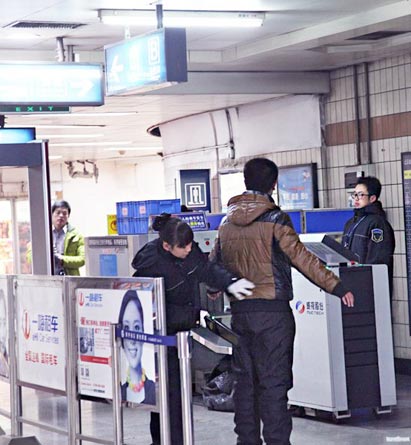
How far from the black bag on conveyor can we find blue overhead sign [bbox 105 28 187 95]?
242cm

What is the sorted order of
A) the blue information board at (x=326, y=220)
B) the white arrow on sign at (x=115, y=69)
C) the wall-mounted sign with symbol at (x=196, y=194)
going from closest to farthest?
1. the white arrow on sign at (x=115, y=69)
2. the blue information board at (x=326, y=220)
3. the wall-mounted sign with symbol at (x=196, y=194)

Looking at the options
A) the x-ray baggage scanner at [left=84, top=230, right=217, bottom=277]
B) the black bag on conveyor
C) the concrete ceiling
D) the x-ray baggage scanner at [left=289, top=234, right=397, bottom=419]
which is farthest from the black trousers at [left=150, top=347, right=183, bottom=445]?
the concrete ceiling

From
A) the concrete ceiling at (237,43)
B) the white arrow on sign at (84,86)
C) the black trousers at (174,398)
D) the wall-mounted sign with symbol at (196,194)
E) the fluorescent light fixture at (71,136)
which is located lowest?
the black trousers at (174,398)

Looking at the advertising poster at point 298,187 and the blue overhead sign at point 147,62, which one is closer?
the blue overhead sign at point 147,62

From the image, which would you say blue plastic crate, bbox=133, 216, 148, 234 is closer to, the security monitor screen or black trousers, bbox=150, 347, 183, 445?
→ the security monitor screen

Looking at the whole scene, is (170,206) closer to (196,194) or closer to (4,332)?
(196,194)

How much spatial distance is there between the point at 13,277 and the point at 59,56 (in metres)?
2.82

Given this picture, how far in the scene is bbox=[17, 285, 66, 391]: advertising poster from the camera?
653 centimetres

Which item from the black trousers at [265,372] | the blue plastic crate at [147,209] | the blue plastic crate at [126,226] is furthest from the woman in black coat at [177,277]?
the blue plastic crate at [126,226]

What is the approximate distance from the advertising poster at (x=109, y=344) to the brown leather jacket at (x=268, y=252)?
35.1 inches

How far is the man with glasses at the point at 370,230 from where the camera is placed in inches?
363

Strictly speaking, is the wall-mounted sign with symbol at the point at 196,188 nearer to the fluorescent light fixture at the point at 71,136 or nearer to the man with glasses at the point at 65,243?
the man with glasses at the point at 65,243

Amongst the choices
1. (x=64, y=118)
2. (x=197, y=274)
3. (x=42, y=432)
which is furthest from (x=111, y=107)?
(x=197, y=274)

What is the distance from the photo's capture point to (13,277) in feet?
23.3
